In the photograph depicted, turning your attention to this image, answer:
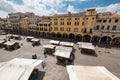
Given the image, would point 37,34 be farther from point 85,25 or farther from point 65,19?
point 85,25

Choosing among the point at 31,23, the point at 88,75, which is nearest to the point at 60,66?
the point at 88,75

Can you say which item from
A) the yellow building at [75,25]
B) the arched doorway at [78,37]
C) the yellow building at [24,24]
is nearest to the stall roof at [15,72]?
the yellow building at [75,25]

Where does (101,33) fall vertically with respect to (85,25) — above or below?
below

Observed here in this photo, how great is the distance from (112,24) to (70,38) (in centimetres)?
1802

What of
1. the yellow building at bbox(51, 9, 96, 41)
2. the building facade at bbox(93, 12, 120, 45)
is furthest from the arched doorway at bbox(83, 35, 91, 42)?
the building facade at bbox(93, 12, 120, 45)

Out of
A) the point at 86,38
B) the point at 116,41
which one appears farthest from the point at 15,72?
the point at 116,41

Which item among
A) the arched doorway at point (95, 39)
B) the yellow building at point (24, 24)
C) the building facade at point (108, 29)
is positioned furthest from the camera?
the yellow building at point (24, 24)

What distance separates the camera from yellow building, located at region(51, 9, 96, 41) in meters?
32.6

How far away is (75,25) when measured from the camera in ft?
116

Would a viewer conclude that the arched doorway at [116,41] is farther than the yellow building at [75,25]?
No

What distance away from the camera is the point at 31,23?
160ft

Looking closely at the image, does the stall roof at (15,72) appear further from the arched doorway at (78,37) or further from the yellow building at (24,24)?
the yellow building at (24,24)

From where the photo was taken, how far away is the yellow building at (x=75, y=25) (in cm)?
3256

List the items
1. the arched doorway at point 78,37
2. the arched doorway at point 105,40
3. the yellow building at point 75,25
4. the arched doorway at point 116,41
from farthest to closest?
the arched doorway at point 78,37 < the yellow building at point 75,25 < the arched doorway at point 105,40 < the arched doorway at point 116,41
